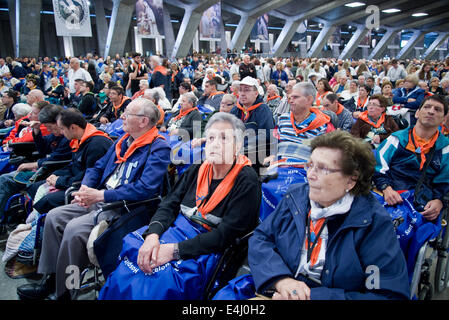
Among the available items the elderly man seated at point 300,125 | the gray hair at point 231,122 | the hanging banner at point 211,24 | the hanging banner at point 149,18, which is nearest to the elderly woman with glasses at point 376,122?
the elderly man seated at point 300,125

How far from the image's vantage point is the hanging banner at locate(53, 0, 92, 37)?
34.4ft

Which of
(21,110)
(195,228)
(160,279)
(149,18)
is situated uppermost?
(149,18)

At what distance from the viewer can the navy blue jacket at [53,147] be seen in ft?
10.2

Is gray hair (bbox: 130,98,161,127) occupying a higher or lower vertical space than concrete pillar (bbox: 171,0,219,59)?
lower

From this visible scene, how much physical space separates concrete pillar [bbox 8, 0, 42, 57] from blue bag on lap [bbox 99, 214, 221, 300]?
18988 millimetres

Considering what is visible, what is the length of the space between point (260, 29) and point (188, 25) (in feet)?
25.7

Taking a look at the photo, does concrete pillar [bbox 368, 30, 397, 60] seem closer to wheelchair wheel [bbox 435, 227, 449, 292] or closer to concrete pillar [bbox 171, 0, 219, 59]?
concrete pillar [bbox 171, 0, 219, 59]

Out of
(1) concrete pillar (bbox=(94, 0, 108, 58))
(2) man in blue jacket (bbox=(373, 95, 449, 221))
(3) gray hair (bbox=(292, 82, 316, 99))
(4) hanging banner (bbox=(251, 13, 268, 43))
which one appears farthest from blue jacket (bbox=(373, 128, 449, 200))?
(4) hanging banner (bbox=(251, 13, 268, 43))

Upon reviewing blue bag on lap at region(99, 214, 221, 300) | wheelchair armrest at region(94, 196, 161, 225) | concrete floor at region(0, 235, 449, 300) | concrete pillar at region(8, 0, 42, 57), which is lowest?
concrete floor at region(0, 235, 449, 300)

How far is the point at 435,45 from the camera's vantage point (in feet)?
123

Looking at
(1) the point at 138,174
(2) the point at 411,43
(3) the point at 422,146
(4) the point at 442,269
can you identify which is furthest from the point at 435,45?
(1) the point at 138,174

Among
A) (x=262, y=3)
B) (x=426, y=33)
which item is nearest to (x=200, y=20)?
(x=262, y=3)

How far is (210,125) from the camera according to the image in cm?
207

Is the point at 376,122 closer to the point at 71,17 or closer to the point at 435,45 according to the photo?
the point at 71,17
